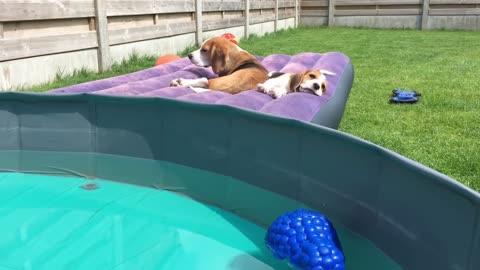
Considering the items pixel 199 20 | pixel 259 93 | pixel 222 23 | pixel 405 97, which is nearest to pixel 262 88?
pixel 259 93

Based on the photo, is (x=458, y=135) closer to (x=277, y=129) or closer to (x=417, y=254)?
(x=277, y=129)

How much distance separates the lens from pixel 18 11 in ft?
17.6

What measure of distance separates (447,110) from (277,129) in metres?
3.04

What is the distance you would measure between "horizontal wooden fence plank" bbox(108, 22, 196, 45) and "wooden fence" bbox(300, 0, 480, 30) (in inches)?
386

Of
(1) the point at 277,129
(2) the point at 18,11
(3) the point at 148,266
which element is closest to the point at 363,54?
(2) the point at 18,11

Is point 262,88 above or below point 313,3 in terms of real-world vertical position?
below

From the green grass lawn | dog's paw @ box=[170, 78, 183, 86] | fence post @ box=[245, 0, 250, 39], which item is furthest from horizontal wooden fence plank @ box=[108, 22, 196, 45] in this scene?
fence post @ box=[245, 0, 250, 39]

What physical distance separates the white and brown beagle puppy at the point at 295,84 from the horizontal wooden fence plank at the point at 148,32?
3.82m

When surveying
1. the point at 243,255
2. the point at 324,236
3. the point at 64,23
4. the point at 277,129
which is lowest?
the point at 243,255

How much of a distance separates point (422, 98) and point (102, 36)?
439 cm

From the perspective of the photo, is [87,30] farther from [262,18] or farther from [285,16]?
[285,16]

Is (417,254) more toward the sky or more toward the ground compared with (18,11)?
more toward the ground

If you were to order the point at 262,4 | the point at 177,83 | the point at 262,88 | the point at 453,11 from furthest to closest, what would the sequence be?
the point at 453,11, the point at 262,4, the point at 177,83, the point at 262,88

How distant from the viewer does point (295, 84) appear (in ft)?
→ 13.4
